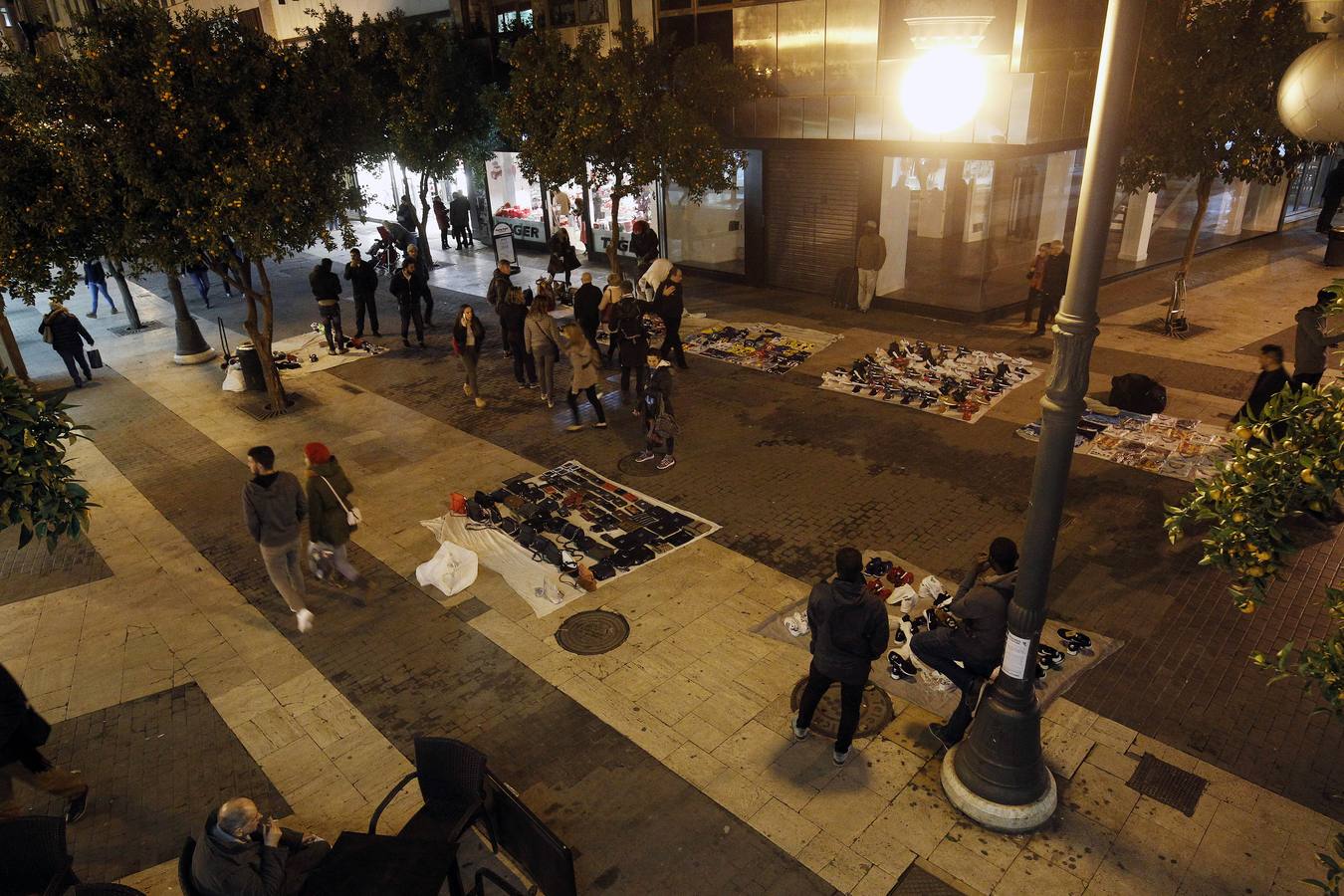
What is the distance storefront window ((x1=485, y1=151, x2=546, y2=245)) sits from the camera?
26.1 metres

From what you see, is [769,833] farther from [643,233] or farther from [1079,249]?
[643,233]

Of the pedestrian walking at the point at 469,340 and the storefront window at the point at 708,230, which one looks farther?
the storefront window at the point at 708,230

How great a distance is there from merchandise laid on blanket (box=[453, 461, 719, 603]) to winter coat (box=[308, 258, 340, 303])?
291 inches

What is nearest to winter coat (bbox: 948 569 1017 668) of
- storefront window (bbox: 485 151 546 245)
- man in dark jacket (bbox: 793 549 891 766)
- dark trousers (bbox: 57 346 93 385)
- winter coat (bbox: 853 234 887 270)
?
man in dark jacket (bbox: 793 549 891 766)

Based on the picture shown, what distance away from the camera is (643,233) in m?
19.4

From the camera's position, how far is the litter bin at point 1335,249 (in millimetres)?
20203

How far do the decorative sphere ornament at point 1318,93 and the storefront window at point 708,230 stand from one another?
53.1 feet

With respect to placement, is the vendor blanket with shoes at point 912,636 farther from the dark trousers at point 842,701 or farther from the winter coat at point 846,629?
the winter coat at point 846,629

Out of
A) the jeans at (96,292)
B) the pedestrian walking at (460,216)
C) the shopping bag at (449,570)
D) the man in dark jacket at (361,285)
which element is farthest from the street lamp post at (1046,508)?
the pedestrian walking at (460,216)

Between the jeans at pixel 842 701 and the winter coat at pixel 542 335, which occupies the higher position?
the winter coat at pixel 542 335

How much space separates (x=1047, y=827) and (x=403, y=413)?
11.1 meters

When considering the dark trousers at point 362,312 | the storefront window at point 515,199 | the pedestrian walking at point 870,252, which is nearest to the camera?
the dark trousers at point 362,312

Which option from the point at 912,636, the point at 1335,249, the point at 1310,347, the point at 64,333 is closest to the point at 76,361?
the point at 64,333

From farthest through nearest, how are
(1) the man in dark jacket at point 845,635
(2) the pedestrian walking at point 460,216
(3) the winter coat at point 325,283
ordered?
(2) the pedestrian walking at point 460,216 → (3) the winter coat at point 325,283 → (1) the man in dark jacket at point 845,635
